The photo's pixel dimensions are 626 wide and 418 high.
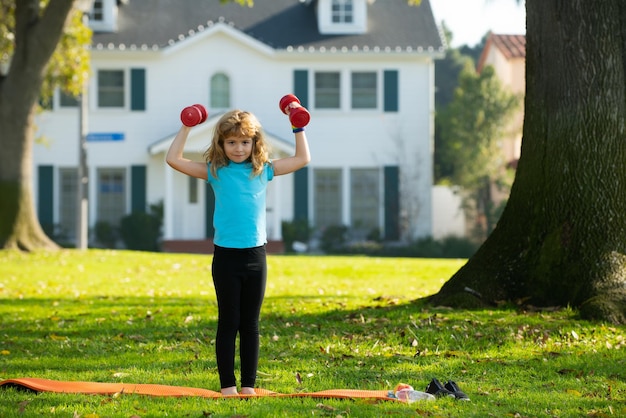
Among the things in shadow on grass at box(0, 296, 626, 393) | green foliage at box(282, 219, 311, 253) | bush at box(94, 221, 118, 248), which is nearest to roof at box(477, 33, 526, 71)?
green foliage at box(282, 219, 311, 253)

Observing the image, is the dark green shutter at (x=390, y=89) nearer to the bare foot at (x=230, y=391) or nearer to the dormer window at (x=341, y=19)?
the dormer window at (x=341, y=19)

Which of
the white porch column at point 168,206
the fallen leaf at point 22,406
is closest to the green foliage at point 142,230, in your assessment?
the white porch column at point 168,206

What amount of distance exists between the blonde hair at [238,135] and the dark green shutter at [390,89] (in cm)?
2122

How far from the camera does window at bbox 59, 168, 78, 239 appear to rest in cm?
2695

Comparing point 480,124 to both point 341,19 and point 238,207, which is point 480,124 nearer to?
point 341,19

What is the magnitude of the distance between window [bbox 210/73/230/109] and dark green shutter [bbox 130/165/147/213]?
251 cm

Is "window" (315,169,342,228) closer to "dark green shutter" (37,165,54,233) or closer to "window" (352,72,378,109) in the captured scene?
"window" (352,72,378,109)

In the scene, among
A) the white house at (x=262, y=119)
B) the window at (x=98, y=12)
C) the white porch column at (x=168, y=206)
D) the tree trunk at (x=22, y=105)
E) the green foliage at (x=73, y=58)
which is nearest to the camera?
the tree trunk at (x=22, y=105)

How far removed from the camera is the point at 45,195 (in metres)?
26.7

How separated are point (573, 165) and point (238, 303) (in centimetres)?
418

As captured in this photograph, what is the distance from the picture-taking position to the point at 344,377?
6.50 meters

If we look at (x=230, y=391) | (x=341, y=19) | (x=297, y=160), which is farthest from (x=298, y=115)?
(x=341, y=19)

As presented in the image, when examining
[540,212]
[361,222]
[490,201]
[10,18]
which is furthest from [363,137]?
[540,212]

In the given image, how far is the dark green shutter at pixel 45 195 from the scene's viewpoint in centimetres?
2662
